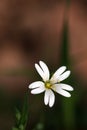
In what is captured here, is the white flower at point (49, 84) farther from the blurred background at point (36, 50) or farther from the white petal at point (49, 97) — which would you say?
the blurred background at point (36, 50)

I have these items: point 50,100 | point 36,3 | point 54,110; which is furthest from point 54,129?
point 36,3

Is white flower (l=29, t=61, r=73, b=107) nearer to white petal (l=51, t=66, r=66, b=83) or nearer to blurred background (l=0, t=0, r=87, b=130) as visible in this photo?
white petal (l=51, t=66, r=66, b=83)

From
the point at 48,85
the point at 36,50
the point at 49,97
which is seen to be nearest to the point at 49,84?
the point at 48,85

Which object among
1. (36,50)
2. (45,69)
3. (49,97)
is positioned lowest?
(49,97)

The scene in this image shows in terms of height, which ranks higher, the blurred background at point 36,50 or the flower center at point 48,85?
the blurred background at point 36,50

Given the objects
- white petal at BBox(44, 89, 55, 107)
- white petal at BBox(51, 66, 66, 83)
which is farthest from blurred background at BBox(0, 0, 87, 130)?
white petal at BBox(44, 89, 55, 107)

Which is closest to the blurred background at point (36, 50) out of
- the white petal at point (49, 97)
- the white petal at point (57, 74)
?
the white petal at point (57, 74)

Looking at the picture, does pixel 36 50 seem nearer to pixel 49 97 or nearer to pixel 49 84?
pixel 49 84

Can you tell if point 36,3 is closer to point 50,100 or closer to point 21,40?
point 21,40
